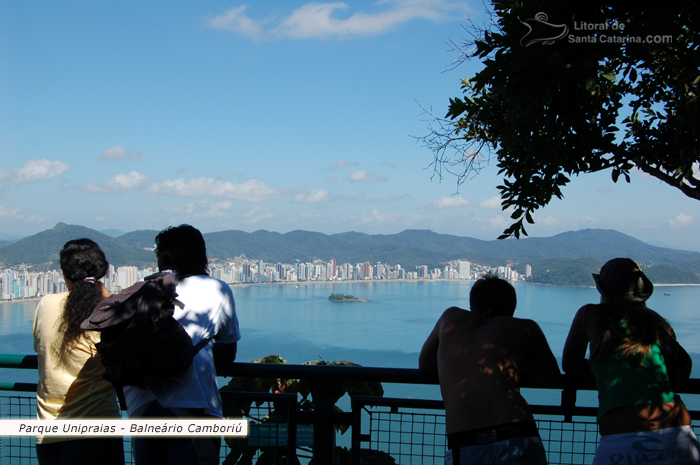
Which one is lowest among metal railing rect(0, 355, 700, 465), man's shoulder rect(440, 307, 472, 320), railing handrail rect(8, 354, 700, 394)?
metal railing rect(0, 355, 700, 465)

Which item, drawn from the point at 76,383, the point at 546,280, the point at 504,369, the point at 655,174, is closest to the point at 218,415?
the point at 76,383

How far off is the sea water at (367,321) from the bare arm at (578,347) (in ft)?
34.7

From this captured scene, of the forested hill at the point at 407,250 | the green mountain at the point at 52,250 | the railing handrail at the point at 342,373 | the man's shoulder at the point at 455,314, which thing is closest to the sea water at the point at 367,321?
the forested hill at the point at 407,250

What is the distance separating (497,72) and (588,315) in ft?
3.68

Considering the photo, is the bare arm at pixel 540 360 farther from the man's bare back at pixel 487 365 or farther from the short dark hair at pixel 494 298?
the short dark hair at pixel 494 298

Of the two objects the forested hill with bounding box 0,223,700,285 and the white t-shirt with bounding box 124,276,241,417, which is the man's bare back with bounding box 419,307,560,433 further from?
the forested hill with bounding box 0,223,700,285

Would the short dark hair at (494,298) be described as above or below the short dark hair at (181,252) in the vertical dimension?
below

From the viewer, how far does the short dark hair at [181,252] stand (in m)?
2.04

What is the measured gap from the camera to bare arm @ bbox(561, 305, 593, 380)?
6.53 ft

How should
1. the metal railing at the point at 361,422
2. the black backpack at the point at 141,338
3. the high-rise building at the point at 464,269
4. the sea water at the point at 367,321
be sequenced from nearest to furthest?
the black backpack at the point at 141,338
the metal railing at the point at 361,422
the sea water at the point at 367,321
the high-rise building at the point at 464,269

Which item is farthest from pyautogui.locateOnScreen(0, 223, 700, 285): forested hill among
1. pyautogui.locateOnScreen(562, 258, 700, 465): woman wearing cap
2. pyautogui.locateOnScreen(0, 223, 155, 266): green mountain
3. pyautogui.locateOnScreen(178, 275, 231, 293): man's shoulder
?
pyautogui.locateOnScreen(562, 258, 700, 465): woman wearing cap

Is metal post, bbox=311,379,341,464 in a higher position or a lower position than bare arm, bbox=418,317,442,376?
lower

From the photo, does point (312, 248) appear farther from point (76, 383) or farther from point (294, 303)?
point (76, 383)

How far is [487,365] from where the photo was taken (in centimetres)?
188
